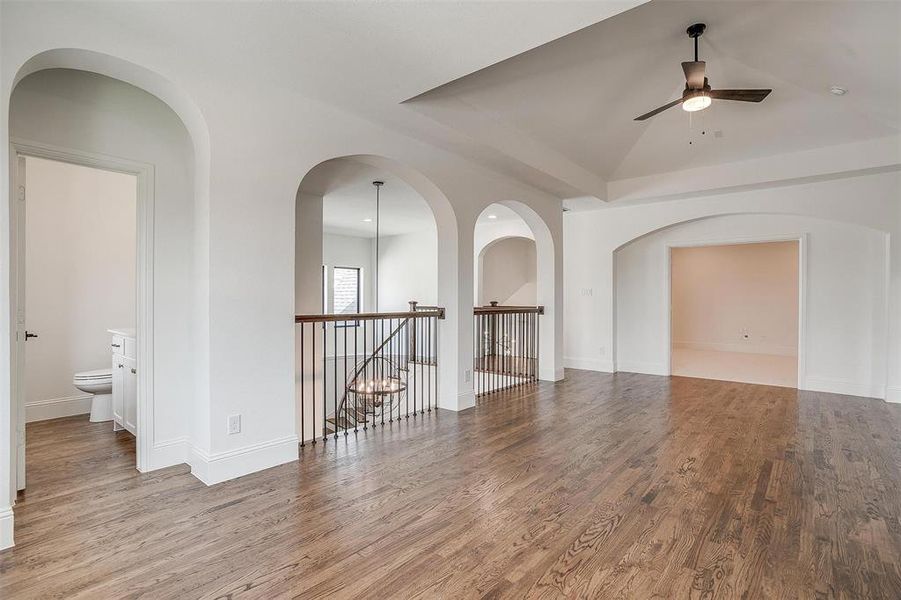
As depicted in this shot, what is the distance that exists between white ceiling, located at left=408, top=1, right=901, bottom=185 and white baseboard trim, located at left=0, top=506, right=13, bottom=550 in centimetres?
343

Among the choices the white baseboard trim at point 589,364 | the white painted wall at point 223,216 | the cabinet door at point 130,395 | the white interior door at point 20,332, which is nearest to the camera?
the white interior door at point 20,332

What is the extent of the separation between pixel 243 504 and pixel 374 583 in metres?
1.10

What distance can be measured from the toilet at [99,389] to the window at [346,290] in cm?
609

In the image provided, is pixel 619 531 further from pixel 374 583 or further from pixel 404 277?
pixel 404 277

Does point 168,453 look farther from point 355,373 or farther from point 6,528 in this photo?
point 355,373

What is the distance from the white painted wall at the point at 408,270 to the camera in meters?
9.77

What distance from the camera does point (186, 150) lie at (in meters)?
3.16

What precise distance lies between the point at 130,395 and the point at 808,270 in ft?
25.1

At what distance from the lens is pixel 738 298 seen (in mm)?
9758

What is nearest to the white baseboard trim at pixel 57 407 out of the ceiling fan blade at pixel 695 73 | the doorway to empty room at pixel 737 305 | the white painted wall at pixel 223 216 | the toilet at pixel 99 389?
the toilet at pixel 99 389

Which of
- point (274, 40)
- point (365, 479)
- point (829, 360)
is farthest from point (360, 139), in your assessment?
point (829, 360)

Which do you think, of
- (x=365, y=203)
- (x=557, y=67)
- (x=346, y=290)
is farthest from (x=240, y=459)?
(x=346, y=290)

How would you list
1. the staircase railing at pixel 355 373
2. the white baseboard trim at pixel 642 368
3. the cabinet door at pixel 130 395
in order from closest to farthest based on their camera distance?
the cabinet door at pixel 130 395 < the staircase railing at pixel 355 373 < the white baseboard trim at pixel 642 368

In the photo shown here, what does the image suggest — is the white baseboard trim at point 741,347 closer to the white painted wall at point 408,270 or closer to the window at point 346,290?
the white painted wall at point 408,270
